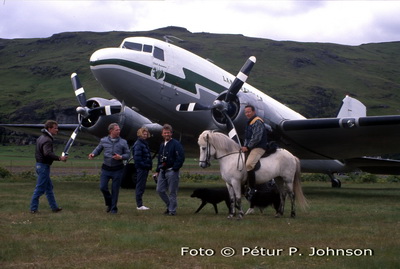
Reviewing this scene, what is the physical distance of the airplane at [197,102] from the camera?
16859 millimetres

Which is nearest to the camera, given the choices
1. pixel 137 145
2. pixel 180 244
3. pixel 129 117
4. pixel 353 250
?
pixel 353 250

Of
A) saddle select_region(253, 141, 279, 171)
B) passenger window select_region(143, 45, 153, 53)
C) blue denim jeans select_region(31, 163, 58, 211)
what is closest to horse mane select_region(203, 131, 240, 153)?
saddle select_region(253, 141, 279, 171)

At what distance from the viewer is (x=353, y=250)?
699cm

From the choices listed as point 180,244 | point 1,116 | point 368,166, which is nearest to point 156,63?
point 180,244

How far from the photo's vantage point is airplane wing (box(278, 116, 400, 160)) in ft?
58.0

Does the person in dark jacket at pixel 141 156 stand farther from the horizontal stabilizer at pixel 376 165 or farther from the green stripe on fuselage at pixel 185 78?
the horizontal stabilizer at pixel 376 165

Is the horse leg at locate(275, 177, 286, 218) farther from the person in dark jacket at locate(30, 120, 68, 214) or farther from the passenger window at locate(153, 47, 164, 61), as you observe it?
the passenger window at locate(153, 47, 164, 61)

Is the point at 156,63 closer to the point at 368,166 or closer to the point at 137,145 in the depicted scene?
the point at 137,145

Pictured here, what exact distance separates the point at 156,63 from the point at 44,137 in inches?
265

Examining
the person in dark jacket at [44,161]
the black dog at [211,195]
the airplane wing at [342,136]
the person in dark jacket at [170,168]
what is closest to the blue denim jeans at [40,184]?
the person in dark jacket at [44,161]

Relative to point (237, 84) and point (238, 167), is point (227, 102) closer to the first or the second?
point (237, 84)

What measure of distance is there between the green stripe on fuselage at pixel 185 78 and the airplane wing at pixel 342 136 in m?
2.89

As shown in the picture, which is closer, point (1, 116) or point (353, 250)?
point (353, 250)

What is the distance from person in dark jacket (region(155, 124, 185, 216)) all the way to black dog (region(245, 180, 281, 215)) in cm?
168
